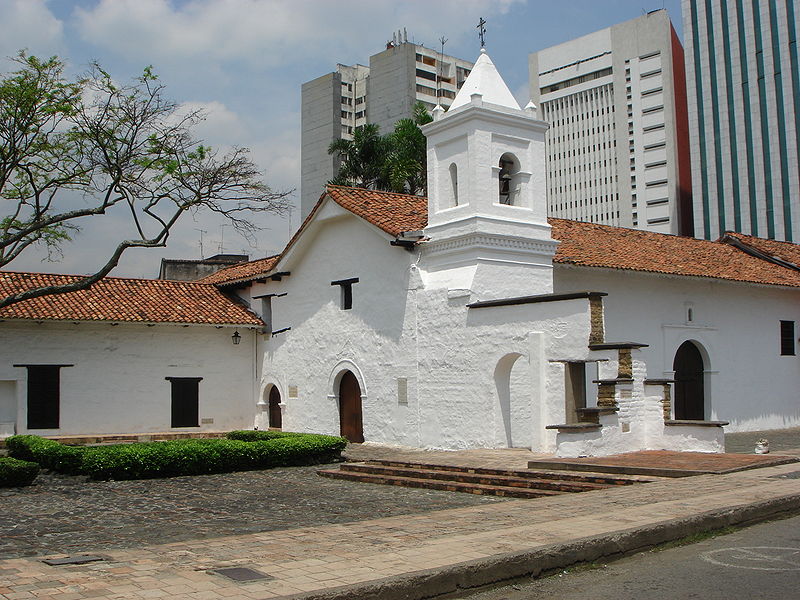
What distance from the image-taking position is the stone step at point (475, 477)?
38.3 ft

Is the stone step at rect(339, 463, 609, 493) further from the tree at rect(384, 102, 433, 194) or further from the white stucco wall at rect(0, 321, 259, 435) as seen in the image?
the tree at rect(384, 102, 433, 194)

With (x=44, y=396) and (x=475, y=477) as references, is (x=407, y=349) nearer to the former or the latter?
(x=475, y=477)

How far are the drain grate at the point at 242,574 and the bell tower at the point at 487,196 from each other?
11338 mm

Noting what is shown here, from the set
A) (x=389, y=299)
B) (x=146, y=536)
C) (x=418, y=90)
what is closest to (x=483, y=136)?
(x=389, y=299)

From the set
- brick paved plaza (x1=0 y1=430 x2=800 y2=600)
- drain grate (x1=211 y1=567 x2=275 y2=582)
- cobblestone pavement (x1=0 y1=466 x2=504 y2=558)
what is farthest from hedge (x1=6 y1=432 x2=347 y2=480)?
drain grate (x1=211 y1=567 x2=275 y2=582)

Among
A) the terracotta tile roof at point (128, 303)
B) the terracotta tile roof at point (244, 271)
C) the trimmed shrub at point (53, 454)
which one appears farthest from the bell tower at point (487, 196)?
the terracotta tile roof at point (128, 303)

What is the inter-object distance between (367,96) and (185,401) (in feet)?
204

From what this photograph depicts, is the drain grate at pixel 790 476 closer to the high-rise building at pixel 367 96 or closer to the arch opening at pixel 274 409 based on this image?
the arch opening at pixel 274 409

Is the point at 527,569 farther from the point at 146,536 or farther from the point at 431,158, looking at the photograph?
the point at 431,158

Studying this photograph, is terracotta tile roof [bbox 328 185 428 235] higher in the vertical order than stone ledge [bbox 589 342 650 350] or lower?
higher

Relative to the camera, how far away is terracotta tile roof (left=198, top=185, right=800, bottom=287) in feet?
64.4

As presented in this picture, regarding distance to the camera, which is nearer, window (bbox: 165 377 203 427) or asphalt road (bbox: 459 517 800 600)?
asphalt road (bbox: 459 517 800 600)

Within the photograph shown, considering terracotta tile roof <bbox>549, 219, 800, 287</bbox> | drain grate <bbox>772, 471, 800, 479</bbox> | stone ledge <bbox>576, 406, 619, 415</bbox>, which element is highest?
terracotta tile roof <bbox>549, 219, 800, 287</bbox>

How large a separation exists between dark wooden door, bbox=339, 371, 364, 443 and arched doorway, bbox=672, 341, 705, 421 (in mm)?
8131
